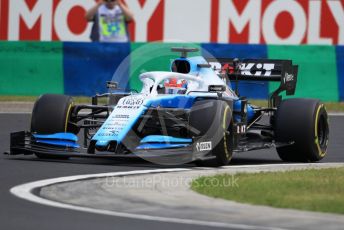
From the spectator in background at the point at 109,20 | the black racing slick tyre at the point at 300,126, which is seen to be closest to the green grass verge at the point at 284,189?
the black racing slick tyre at the point at 300,126

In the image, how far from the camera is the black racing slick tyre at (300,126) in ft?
48.2

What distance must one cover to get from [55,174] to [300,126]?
3.74m

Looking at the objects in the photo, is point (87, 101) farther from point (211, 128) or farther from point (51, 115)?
point (211, 128)

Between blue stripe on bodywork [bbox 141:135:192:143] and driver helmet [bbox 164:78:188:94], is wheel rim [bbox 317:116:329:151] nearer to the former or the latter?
driver helmet [bbox 164:78:188:94]

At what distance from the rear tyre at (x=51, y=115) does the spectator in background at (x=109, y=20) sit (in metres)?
9.37

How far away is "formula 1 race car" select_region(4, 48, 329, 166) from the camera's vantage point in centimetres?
1345

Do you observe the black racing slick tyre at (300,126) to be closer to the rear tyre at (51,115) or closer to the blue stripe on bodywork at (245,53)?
the rear tyre at (51,115)

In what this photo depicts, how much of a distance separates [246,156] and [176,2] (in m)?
13.2

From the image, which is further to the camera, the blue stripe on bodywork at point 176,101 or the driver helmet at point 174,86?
the driver helmet at point 174,86

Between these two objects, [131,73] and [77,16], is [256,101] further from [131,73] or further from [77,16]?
[77,16]

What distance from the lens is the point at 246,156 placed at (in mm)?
16016

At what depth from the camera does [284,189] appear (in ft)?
36.9

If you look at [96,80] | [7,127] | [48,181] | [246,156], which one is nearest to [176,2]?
[96,80]

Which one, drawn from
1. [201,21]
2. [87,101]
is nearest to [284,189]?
[87,101]
